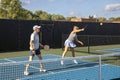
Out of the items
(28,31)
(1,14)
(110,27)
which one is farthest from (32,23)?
(1,14)

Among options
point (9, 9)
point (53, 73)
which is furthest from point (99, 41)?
point (9, 9)

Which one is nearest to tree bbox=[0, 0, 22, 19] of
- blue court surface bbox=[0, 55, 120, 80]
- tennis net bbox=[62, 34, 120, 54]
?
tennis net bbox=[62, 34, 120, 54]

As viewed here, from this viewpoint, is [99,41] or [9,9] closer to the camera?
[99,41]

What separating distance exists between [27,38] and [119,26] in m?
12.1

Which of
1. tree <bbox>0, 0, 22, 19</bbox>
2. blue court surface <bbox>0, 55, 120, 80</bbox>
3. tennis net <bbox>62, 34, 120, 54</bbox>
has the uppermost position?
tree <bbox>0, 0, 22, 19</bbox>

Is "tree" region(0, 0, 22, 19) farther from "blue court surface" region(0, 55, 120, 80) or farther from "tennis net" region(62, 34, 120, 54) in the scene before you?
"blue court surface" region(0, 55, 120, 80)

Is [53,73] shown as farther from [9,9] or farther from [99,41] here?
[9,9]

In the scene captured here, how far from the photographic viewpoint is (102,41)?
26.1 metres

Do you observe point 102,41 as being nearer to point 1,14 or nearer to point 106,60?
point 106,60

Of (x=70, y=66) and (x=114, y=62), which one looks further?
(x=114, y=62)

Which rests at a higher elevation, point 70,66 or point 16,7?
point 16,7

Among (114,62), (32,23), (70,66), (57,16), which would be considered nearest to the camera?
(70,66)

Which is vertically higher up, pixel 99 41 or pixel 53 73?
pixel 53 73

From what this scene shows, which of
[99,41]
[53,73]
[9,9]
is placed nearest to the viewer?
[53,73]
